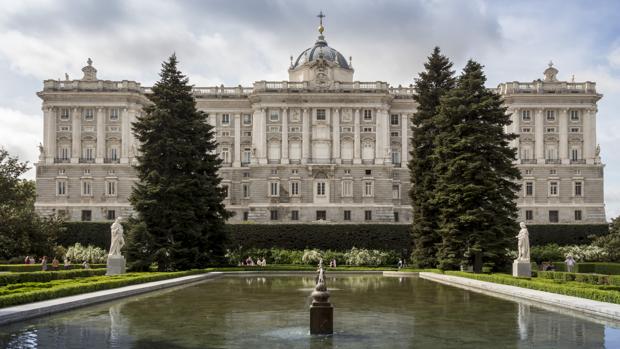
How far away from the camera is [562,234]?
5919cm

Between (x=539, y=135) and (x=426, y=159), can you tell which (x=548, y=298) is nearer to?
(x=426, y=159)

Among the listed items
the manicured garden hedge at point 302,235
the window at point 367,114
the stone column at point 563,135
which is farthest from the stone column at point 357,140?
the stone column at point 563,135

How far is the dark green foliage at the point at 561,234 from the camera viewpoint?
58906 mm

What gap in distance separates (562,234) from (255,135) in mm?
31667

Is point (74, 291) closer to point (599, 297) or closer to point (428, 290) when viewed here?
point (428, 290)

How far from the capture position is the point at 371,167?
2867 inches

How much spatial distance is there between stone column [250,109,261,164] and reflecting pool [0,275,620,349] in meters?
51.7

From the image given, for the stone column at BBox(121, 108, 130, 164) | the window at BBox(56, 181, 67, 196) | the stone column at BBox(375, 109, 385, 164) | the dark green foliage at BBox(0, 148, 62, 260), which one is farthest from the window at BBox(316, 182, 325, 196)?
the dark green foliage at BBox(0, 148, 62, 260)

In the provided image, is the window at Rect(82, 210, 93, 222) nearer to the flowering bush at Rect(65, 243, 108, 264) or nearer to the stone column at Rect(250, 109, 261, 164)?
the stone column at Rect(250, 109, 261, 164)

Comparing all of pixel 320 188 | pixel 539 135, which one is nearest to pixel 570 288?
pixel 320 188

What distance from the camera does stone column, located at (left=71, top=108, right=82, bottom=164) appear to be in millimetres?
73250

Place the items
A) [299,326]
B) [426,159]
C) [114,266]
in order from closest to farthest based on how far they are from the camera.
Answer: [299,326] < [114,266] < [426,159]

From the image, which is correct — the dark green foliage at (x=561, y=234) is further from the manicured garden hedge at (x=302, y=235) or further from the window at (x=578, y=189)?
the window at (x=578, y=189)

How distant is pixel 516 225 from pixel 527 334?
22705mm
